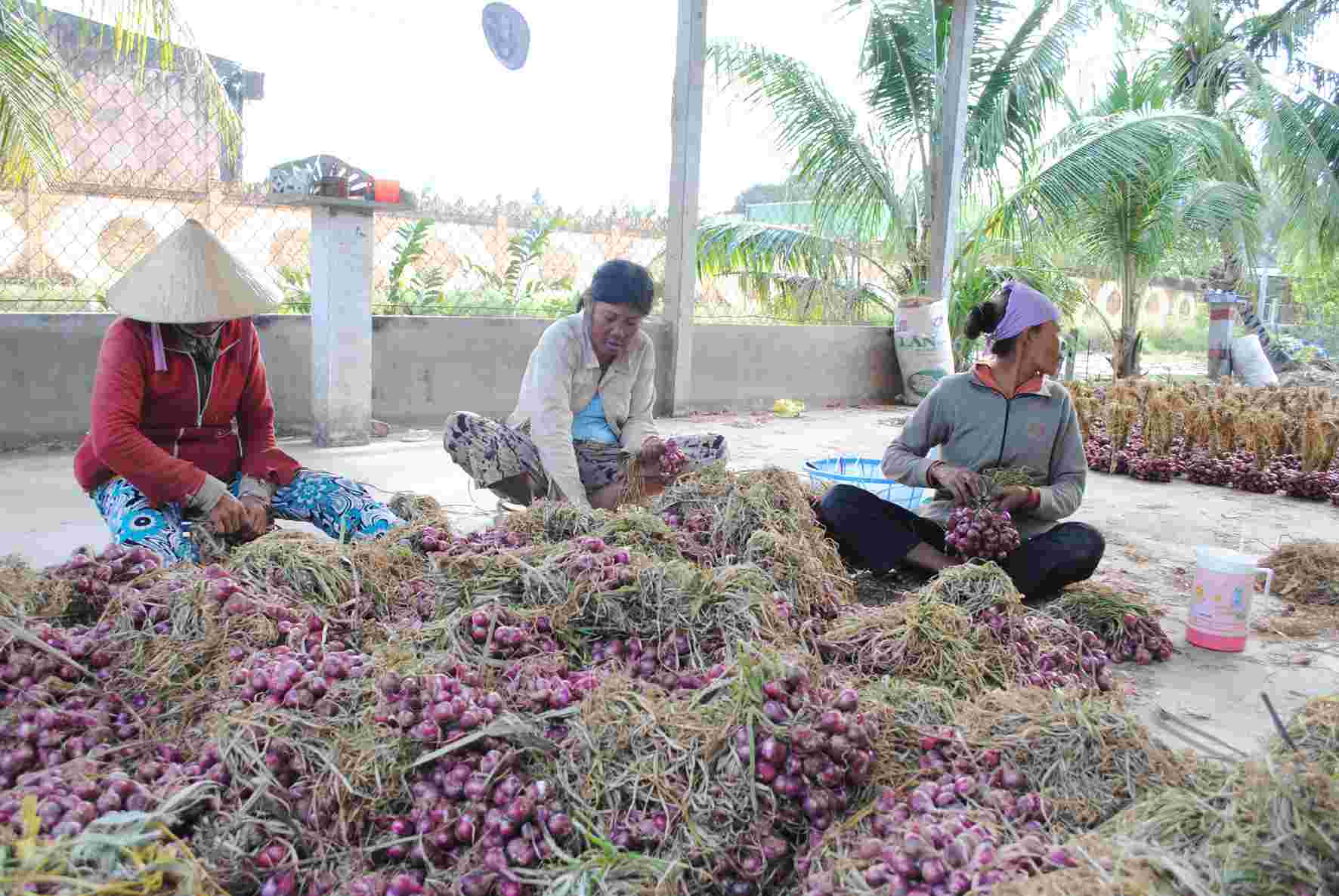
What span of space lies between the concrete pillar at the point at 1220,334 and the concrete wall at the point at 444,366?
417 cm

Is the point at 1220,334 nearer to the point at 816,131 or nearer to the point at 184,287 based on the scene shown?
the point at 816,131

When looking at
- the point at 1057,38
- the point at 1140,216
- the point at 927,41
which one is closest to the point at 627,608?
the point at 927,41

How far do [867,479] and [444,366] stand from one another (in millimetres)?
3729

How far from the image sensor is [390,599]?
243 centimetres

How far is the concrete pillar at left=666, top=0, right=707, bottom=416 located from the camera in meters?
7.81

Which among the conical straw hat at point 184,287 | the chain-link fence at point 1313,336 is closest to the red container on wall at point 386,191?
the conical straw hat at point 184,287

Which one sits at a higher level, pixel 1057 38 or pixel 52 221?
pixel 1057 38

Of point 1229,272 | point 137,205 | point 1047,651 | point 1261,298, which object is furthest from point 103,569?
point 1261,298

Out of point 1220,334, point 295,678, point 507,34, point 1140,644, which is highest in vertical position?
point 507,34

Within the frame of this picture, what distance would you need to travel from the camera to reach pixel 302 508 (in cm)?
337

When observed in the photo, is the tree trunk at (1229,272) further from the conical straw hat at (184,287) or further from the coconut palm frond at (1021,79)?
the conical straw hat at (184,287)

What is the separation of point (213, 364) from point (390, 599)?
125 centimetres

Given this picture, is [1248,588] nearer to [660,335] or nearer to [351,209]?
[351,209]

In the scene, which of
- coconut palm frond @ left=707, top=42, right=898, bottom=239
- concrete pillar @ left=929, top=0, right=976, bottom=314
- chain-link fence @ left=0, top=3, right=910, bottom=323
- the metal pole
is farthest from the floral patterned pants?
the metal pole
